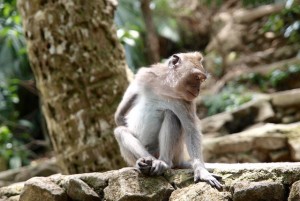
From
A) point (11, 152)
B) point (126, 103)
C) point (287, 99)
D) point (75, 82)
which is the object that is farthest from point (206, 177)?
point (11, 152)

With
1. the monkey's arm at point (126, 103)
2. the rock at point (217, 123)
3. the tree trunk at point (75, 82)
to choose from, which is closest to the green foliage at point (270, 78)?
the rock at point (217, 123)

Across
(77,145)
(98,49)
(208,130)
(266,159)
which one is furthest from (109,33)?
(208,130)

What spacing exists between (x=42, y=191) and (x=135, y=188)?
0.77 meters

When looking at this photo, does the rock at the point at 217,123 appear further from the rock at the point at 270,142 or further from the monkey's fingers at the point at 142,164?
the monkey's fingers at the point at 142,164

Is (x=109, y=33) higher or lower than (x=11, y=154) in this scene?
higher

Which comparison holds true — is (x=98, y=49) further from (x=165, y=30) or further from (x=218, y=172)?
(x=165, y=30)

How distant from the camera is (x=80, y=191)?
357 cm

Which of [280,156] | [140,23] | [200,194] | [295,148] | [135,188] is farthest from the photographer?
[140,23]

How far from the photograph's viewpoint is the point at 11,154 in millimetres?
9680

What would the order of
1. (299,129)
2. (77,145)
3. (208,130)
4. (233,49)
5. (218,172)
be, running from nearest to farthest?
1. (218,172)
2. (77,145)
3. (299,129)
4. (208,130)
5. (233,49)

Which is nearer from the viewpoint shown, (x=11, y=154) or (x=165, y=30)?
(x=11, y=154)

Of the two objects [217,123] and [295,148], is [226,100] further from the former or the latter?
[295,148]

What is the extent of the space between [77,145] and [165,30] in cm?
1023

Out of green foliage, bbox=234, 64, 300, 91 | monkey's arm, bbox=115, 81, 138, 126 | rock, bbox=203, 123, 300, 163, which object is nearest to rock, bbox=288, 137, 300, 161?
rock, bbox=203, 123, 300, 163
